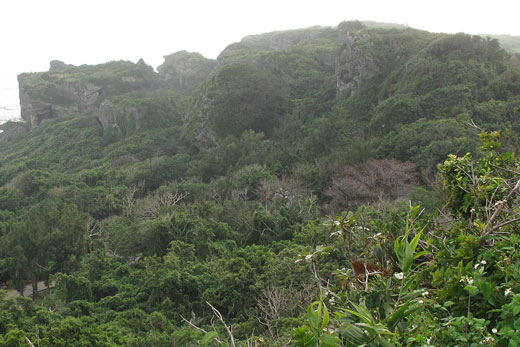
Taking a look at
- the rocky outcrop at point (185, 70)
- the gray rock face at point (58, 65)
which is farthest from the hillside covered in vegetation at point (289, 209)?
the gray rock face at point (58, 65)

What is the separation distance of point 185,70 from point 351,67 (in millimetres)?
43303

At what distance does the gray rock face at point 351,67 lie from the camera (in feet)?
120

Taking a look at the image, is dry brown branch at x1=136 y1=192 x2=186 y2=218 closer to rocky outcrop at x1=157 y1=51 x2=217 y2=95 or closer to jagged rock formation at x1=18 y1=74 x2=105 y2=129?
jagged rock formation at x1=18 y1=74 x2=105 y2=129

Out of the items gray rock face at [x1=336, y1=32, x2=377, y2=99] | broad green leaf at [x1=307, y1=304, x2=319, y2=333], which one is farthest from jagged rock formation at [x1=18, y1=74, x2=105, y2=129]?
broad green leaf at [x1=307, y1=304, x2=319, y2=333]

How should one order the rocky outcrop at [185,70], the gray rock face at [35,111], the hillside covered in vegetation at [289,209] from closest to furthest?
the hillside covered in vegetation at [289,209]
the gray rock face at [35,111]
the rocky outcrop at [185,70]

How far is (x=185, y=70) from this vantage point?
7288 cm

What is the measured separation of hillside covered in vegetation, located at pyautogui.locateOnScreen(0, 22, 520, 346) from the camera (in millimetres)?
2564

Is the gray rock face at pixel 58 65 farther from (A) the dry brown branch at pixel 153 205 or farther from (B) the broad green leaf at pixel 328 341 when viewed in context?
(B) the broad green leaf at pixel 328 341

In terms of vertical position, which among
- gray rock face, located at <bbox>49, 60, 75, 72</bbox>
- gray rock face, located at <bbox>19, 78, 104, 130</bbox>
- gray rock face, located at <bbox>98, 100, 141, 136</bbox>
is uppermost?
gray rock face, located at <bbox>49, 60, 75, 72</bbox>

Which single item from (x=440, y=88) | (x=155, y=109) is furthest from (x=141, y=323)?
(x=155, y=109)

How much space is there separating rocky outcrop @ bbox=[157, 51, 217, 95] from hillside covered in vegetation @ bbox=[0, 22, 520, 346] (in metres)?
14.1

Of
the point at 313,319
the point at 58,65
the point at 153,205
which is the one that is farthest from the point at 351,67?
the point at 58,65

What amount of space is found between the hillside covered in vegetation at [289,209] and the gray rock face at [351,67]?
22 cm

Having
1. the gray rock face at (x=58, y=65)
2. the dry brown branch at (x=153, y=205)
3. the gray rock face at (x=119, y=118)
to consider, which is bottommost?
the dry brown branch at (x=153, y=205)
